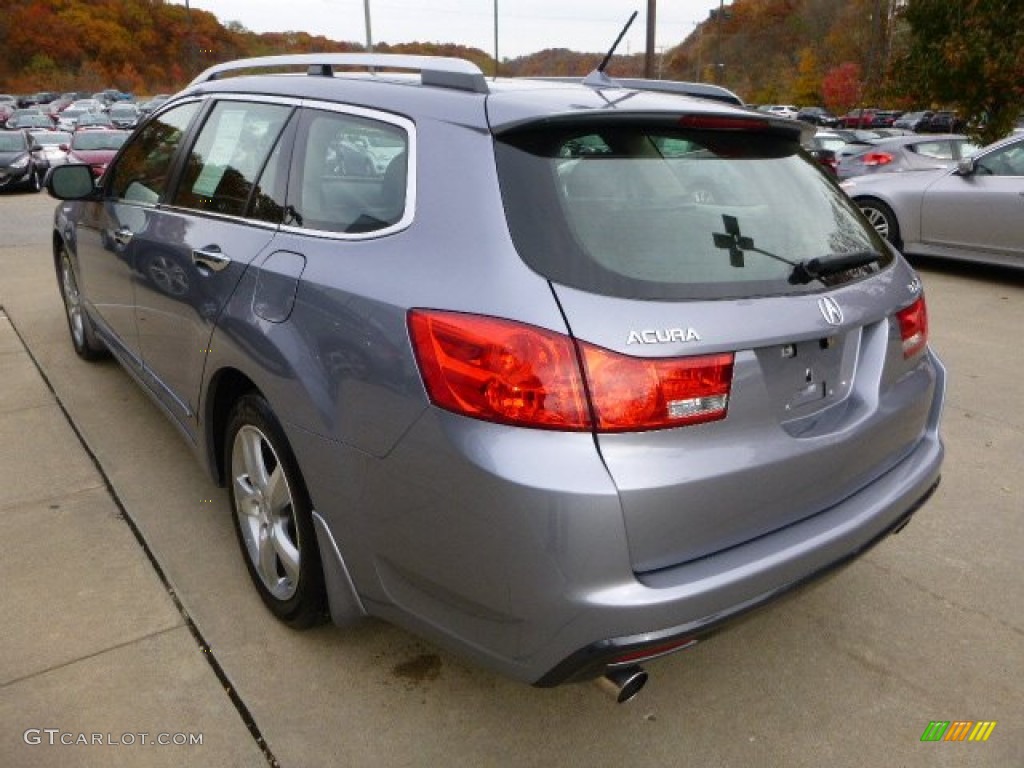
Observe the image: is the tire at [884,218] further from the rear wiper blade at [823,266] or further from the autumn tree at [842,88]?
the autumn tree at [842,88]

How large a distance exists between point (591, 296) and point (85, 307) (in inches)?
153

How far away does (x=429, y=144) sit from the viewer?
6.88 ft

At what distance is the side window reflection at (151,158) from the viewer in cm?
343

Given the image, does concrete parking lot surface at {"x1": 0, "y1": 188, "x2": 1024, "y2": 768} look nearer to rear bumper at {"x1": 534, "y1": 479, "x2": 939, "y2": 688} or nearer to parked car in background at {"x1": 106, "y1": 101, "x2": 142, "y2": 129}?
rear bumper at {"x1": 534, "y1": 479, "x2": 939, "y2": 688}

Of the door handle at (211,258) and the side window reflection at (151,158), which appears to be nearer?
the door handle at (211,258)

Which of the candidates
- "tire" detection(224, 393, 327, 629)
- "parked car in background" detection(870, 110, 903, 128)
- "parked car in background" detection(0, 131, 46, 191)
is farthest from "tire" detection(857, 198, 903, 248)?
"parked car in background" detection(870, 110, 903, 128)

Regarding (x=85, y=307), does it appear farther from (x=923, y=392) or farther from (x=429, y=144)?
(x=923, y=392)

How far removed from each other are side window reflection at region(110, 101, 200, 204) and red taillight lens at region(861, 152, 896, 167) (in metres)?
11.1

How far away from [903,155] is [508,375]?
1247cm

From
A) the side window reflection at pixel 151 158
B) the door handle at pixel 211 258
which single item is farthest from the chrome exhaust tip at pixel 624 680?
the side window reflection at pixel 151 158

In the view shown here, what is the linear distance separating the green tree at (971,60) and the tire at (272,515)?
12.7 m

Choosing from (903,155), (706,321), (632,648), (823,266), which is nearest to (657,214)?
(706,321)

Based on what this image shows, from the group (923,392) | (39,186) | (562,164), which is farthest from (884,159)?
(39,186)

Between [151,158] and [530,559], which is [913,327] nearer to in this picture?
[530,559]
